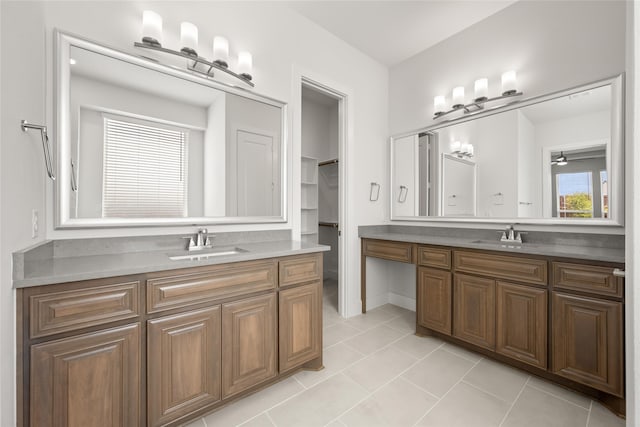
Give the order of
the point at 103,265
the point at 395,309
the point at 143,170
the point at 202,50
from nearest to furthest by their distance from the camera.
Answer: the point at 103,265 → the point at 143,170 → the point at 202,50 → the point at 395,309

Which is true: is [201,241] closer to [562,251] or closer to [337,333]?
[337,333]

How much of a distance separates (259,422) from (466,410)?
3.91 feet

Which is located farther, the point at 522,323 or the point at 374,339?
the point at 374,339

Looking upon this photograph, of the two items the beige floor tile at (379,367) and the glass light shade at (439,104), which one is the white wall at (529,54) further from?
the beige floor tile at (379,367)

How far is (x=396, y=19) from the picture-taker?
2.51 meters

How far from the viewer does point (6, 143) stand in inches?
36.1

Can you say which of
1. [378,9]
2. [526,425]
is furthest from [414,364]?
[378,9]

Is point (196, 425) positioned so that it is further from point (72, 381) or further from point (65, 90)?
point (65, 90)

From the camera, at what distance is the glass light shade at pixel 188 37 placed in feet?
5.72

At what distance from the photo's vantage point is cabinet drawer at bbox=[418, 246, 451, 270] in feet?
7.46

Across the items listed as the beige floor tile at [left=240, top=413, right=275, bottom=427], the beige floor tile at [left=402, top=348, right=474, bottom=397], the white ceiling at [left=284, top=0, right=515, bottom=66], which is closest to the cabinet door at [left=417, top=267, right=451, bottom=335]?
the beige floor tile at [left=402, top=348, right=474, bottom=397]

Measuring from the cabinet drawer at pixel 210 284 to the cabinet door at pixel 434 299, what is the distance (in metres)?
1.48

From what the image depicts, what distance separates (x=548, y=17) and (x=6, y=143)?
344 centimetres

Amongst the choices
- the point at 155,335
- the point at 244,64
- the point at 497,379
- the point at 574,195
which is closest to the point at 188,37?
the point at 244,64
